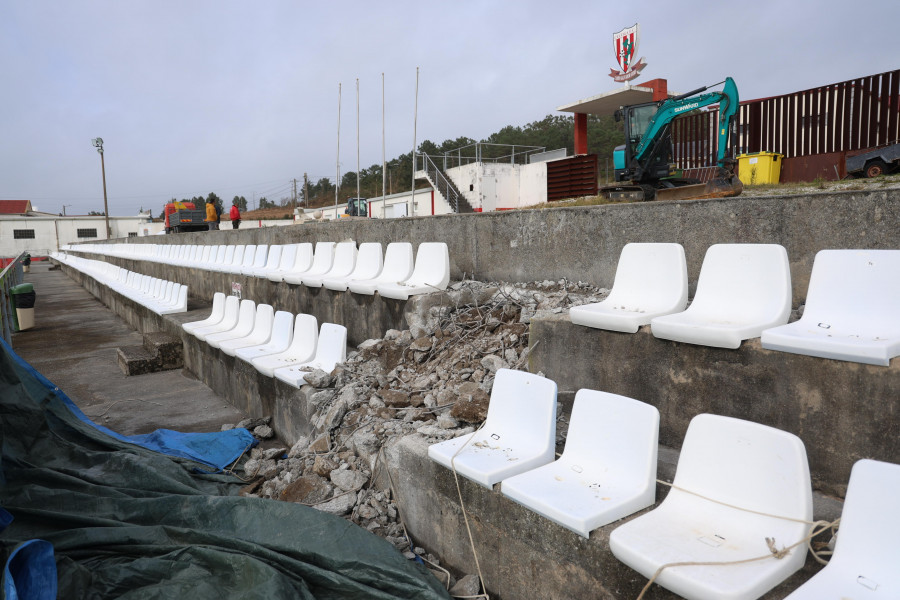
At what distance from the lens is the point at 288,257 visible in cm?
661

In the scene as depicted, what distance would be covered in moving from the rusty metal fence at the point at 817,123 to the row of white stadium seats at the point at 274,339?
705cm

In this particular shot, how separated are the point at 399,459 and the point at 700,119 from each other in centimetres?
1165

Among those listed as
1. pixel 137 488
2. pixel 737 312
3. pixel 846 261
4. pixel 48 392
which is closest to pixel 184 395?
pixel 48 392

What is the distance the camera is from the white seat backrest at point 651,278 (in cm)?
252

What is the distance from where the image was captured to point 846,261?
76.3 inches

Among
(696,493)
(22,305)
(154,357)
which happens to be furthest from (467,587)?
(22,305)

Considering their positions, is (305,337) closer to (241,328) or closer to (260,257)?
(241,328)

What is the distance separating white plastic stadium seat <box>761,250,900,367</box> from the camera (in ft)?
5.50

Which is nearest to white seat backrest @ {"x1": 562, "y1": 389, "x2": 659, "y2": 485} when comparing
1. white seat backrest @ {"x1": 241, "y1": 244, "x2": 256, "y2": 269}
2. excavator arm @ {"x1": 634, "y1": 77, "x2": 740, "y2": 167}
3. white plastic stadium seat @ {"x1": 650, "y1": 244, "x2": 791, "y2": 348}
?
white plastic stadium seat @ {"x1": 650, "y1": 244, "x2": 791, "y2": 348}

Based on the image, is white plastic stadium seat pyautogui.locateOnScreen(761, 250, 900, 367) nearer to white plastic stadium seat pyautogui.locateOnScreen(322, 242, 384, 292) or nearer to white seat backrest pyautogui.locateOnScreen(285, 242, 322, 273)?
white plastic stadium seat pyautogui.locateOnScreen(322, 242, 384, 292)

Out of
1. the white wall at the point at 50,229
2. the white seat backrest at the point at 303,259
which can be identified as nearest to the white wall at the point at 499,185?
the white seat backrest at the point at 303,259

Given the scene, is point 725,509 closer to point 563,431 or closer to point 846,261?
point 563,431

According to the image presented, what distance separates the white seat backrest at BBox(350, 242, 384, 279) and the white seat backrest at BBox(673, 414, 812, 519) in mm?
3677

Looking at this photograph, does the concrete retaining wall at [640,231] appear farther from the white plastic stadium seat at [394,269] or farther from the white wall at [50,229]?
the white wall at [50,229]
